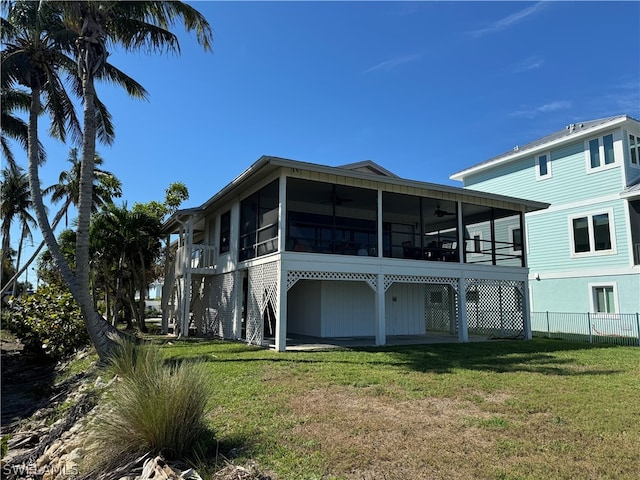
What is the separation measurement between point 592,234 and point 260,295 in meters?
14.4

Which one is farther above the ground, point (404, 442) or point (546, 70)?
point (546, 70)

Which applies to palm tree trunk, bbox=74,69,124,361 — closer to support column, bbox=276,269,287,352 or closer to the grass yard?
the grass yard

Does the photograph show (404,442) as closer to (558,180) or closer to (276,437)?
(276,437)

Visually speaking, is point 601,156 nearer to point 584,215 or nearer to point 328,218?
point 584,215

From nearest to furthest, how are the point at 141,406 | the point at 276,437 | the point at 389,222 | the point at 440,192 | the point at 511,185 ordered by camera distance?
the point at 141,406
the point at 276,437
the point at 440,192
the point at 389,222
the point at 511,185

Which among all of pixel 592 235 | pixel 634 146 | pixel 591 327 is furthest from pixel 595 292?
pixel 634 146

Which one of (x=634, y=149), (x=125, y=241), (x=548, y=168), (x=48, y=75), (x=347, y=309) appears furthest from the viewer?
(x=548, y=168)

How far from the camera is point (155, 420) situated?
14.4 feet

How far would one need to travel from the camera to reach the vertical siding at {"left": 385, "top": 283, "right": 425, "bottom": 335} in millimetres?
15867

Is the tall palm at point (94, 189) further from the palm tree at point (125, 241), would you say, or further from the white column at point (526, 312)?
the white column at point (526, 312)

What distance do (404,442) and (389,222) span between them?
43.2 ft

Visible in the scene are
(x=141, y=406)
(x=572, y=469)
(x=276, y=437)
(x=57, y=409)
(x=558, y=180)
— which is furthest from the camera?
(x=558, y=180)

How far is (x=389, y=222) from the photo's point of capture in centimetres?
1731

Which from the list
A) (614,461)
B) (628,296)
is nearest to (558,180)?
(628,296)
